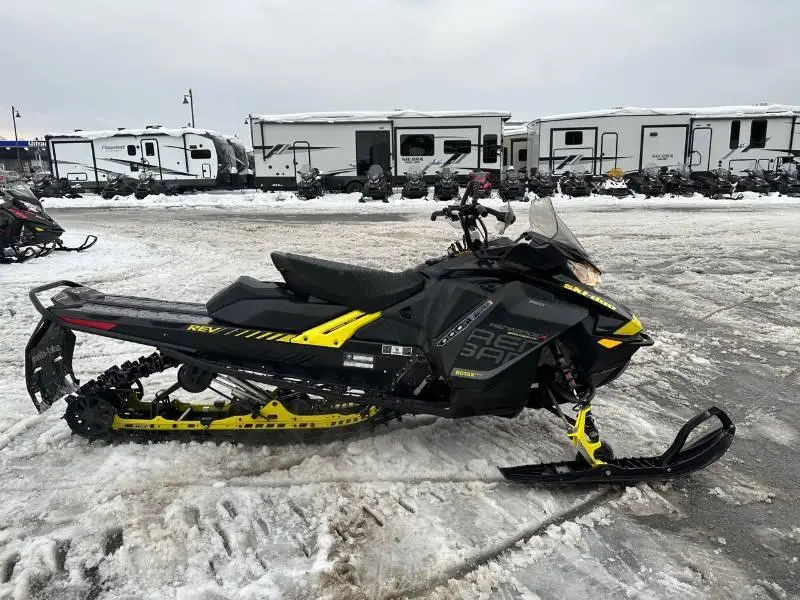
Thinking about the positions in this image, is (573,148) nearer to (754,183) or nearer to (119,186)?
(754,183)

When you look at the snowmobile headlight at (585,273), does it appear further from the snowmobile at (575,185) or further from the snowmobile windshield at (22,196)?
the snowmobile at (575,185)

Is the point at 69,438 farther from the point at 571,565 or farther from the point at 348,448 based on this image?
the point at 571,565

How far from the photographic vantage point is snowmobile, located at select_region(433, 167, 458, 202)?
20.2 metres

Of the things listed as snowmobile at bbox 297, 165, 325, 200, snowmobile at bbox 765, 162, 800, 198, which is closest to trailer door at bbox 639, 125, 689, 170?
snowmobile at bbox 765, 162, 800, 198

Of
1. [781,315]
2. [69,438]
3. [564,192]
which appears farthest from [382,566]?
[564,192]

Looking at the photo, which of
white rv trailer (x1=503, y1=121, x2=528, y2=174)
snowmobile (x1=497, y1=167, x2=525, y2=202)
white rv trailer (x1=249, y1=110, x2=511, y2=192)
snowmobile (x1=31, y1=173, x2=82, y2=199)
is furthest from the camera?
white rv trailer (x1=503, y1=121, x2=528, y2=174)

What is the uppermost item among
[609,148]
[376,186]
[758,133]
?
[758,133]

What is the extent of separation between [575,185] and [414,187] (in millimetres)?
6026

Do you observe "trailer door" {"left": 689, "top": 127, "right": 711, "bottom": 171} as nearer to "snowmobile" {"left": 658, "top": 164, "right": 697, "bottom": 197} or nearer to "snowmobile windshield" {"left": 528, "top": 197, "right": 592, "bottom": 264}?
"snowmobile" {"left": 658, "top": 164, "right": 697, "bottom": 197}

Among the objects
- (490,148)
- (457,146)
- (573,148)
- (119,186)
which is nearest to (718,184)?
(573,148)

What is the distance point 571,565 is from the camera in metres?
2.18

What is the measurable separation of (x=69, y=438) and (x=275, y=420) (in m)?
1.16

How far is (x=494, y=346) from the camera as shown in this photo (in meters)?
2.67

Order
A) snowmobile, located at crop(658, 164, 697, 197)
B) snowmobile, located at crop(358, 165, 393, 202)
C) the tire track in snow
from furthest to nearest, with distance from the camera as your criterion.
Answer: snowmobile, located at crop(658, 164, 697, 197), snowmobile, located at crop(358, 165, 393, 202), the tire track in snow
